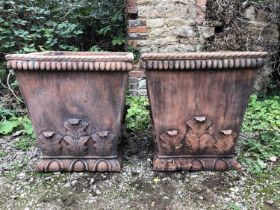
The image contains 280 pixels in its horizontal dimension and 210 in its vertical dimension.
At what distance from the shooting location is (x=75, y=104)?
1894mm

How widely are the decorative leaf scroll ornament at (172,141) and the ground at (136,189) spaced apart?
0.18 meters

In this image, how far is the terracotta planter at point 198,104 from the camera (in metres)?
1.77

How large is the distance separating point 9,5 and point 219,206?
3531 mm

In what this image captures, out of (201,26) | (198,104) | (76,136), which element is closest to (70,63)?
(76,136)

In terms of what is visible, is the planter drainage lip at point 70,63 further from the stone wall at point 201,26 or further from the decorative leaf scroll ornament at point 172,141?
the stone wall at point 201,26

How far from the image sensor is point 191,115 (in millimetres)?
1922

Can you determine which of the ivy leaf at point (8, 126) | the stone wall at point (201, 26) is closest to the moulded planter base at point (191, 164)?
the ivy leaf at point (8, 126)

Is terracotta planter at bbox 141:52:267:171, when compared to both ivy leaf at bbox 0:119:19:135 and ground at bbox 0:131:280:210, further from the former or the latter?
ivy leaf at bbox 0:119:19:135

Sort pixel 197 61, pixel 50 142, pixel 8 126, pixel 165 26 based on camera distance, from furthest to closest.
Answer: pixel 165 26 → pixel 8 126 → pixel 50 142 → pixel 197 61

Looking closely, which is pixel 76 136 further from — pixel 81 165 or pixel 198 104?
pixel 198 104

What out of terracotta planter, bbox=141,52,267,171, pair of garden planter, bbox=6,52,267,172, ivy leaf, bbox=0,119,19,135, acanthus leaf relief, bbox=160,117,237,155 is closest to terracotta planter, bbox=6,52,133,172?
pair of garden planter, bbox=6,52,267,172

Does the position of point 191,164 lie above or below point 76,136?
below

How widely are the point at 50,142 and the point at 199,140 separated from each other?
37.6 inches

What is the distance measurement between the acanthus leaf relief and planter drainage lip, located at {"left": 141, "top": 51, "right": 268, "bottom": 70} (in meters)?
0.35
